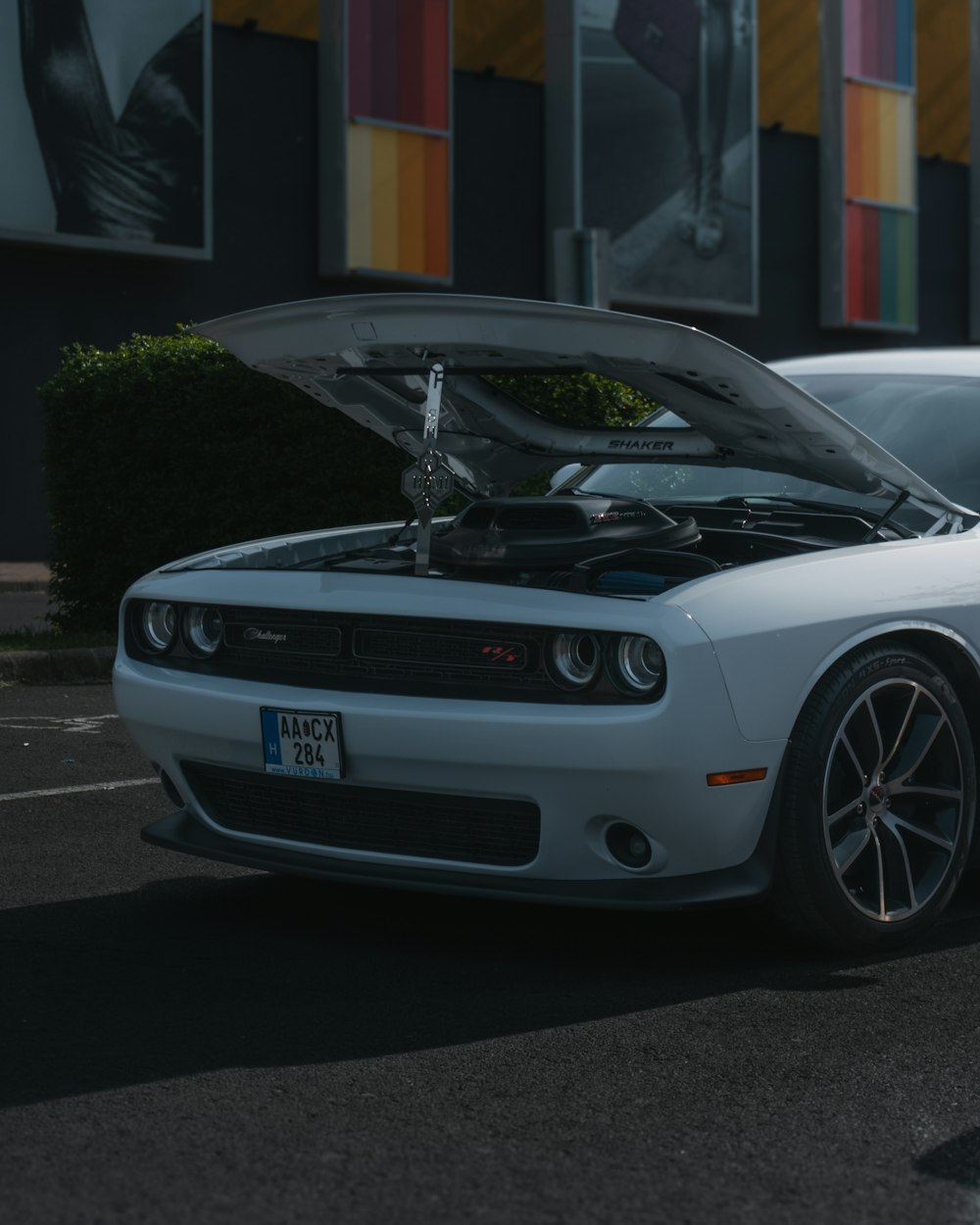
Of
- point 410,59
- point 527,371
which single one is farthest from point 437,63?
point 527,371

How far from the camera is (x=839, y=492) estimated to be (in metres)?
5.43

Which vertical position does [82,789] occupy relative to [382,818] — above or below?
below

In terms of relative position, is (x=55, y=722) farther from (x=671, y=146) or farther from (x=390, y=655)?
(x=671, y=146)

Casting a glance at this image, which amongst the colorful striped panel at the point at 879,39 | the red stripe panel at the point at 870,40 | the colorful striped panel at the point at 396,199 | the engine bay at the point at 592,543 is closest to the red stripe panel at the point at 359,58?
the colorful striped panel at the point at 396,199

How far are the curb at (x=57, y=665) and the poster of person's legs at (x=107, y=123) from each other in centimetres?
1022

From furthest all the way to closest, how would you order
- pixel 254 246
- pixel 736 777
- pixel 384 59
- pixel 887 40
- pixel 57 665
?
pixel 887 40, pixel 254 246, pixel 384 59, pixel 57 665, pixel 736 777

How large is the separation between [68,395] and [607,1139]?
368 inches

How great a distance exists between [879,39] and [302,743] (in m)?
26.2

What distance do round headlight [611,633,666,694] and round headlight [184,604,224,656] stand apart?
45.7 inches

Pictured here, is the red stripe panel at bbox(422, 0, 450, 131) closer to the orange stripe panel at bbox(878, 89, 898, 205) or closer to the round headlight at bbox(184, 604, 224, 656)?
the orange stripe panel at bbox(878, 89, 898, 205)

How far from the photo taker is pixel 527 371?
5098 mm

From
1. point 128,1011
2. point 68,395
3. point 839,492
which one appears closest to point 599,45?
point 68,395

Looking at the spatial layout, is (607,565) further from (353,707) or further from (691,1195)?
(691,1195)

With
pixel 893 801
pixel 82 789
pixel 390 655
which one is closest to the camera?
pixel 390 655
